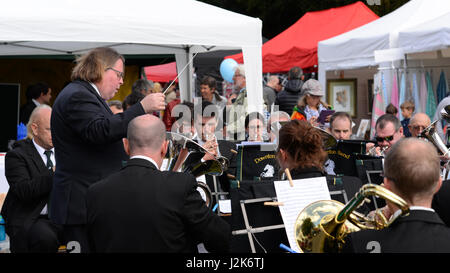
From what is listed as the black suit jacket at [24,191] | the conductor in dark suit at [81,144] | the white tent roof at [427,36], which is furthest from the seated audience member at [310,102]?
the conductor in dark suit at [81,144]

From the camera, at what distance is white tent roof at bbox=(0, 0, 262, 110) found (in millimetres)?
5738

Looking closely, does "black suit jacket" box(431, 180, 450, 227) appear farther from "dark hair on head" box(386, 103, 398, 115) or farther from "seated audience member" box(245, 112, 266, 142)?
"dark hair on head" box(386, 103, 398, 115)

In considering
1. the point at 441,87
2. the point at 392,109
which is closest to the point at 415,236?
the point at 392,109

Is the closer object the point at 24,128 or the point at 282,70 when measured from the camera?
the point at 24,128

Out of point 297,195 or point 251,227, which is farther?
point 251,227

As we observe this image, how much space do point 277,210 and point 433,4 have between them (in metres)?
7.66

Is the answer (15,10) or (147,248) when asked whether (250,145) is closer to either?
(147,248)

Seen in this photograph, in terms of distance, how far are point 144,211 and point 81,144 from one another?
916mm

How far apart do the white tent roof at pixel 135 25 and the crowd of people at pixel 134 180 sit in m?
1.49

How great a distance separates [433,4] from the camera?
31.6 feet

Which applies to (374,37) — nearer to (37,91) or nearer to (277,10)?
(37,91)

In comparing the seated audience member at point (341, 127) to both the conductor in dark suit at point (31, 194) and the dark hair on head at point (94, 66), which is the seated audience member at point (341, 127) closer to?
the conductor in dark suit at point (31, 194)

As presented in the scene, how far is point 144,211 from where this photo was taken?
2.37 m
